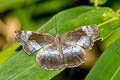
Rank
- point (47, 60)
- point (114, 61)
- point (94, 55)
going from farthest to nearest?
point (94, 55) → point (47, 60) → point (114, 61)

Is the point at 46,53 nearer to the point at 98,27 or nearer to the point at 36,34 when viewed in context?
the point at 36,34

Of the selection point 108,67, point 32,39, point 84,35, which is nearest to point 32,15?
point 32,39

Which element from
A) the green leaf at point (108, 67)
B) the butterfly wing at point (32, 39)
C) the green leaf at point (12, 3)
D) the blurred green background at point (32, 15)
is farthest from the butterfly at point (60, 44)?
the green leaf at point (12, 3)

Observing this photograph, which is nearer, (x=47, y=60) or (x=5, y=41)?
(x=47, y=60)

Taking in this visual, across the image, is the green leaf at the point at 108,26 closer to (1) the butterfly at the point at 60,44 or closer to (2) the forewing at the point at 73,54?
(1) the butterfly at the point at 60,44

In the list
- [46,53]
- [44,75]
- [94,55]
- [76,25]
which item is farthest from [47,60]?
[94,55]

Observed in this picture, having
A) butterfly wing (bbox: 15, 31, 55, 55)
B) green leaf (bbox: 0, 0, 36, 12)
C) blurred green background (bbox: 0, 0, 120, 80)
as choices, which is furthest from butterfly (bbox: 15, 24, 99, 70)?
green leaf (bbox: 0, 0, 36, 12)
